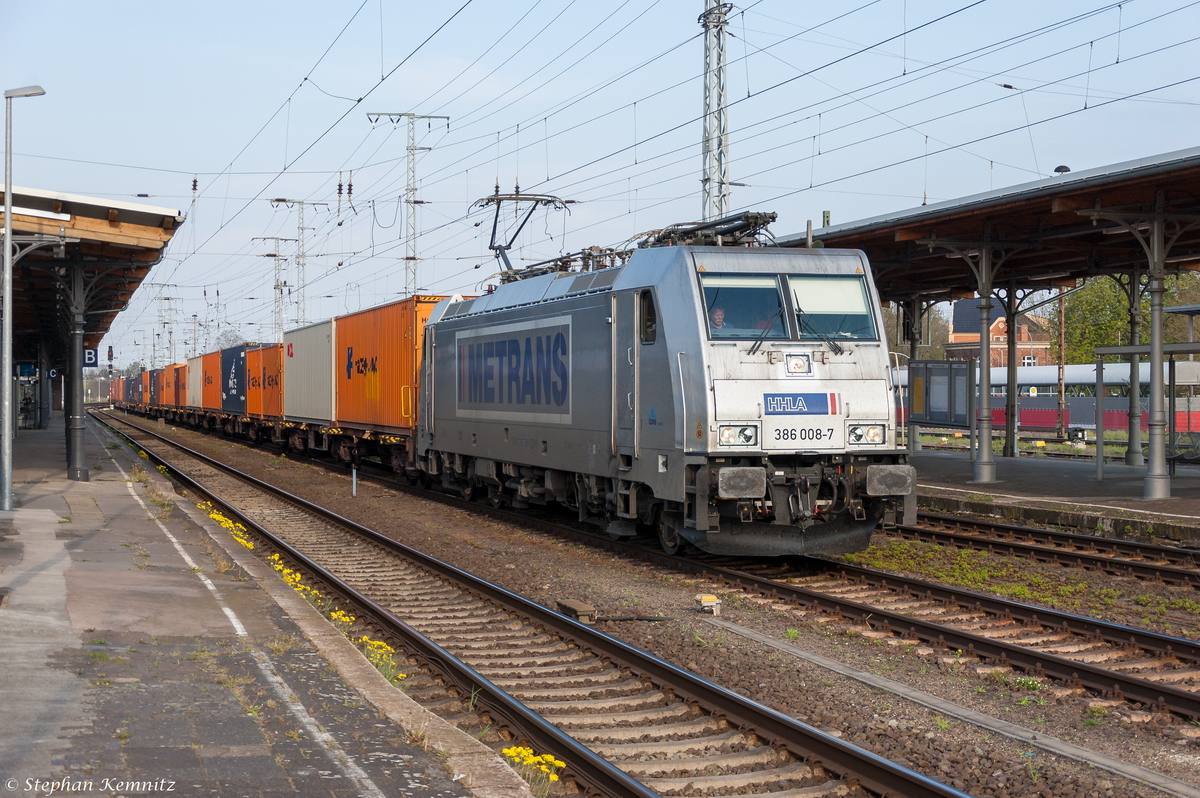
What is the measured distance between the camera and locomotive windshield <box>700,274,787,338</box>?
11.3 metres

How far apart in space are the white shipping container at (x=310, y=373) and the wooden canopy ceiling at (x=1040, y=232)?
13.3 m

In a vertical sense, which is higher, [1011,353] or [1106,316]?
[1106,316]

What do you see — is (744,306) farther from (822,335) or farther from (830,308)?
(830,308)

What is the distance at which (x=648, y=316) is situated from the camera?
12.1 metres

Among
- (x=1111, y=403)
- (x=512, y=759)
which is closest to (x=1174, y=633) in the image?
(x=512, y=759)

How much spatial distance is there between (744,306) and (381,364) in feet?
44.1

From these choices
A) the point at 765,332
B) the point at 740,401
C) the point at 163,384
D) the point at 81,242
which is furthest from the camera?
the point at 163,384

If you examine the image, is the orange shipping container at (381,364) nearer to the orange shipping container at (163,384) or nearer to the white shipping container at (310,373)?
the white shipping container at (310,373)

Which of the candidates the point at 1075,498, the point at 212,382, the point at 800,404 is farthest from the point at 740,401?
the point at 212,382

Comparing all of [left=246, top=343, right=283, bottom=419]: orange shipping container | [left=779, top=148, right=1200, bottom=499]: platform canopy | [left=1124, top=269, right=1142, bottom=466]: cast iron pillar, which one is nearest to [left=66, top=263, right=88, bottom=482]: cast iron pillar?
[left=246, top=343, right=283, bottom=419]: orange shipping container

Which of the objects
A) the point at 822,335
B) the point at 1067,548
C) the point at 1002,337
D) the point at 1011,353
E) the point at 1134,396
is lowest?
the point at 1067,548

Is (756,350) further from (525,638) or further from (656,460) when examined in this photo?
(525,638)

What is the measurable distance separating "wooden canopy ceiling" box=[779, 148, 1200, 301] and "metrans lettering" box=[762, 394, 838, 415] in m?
6.21

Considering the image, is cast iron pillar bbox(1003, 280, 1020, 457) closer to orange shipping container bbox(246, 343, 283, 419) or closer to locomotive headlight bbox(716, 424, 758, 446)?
locomotive headlight bbox(716, 424, 758, 446)
